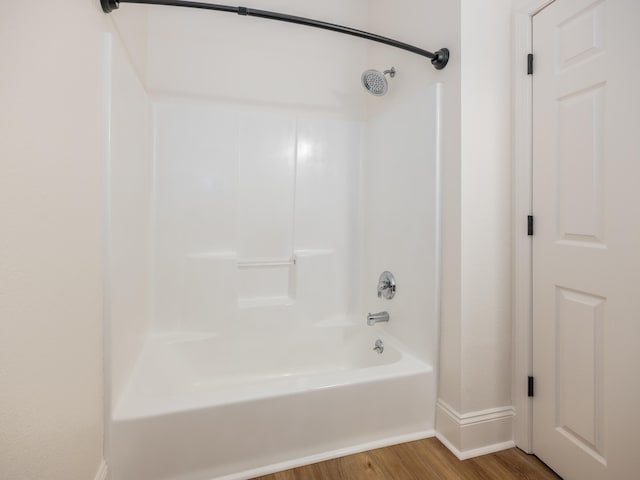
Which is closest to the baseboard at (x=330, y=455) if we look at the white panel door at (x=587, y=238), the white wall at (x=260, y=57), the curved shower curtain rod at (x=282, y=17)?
the white panel door at (x=587, y=238)

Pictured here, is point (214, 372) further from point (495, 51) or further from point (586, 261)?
point (495, 51)

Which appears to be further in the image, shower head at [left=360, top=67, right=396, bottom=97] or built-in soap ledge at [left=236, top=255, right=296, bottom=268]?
built-in soap ledge at [left=236, top=255, right=296, bottom=268]

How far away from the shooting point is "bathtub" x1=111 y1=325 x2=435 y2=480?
1236mm

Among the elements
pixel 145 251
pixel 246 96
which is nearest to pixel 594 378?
pixel 145 251

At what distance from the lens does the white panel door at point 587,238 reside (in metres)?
1.11

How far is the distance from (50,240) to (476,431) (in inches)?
72.5

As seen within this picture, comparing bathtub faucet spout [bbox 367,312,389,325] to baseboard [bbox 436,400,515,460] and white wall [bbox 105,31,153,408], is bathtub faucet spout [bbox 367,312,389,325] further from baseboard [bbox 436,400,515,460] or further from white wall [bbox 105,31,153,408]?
white wall [bbox 105,31,153,408]

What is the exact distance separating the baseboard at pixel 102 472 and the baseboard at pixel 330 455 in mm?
416

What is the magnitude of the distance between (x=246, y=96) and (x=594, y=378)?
2.42m

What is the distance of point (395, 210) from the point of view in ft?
6.64

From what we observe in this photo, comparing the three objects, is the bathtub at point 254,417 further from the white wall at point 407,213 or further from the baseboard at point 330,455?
the white wall at point 407,213

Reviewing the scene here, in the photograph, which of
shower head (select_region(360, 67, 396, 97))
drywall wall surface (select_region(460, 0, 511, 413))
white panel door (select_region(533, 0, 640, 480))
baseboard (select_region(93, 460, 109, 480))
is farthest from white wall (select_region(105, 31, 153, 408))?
white panel door (select_region(533, 0, 640, 480))

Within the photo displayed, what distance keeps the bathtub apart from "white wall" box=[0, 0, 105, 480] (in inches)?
6.9

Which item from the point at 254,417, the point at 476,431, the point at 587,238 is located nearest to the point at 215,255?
the point at 254,417
